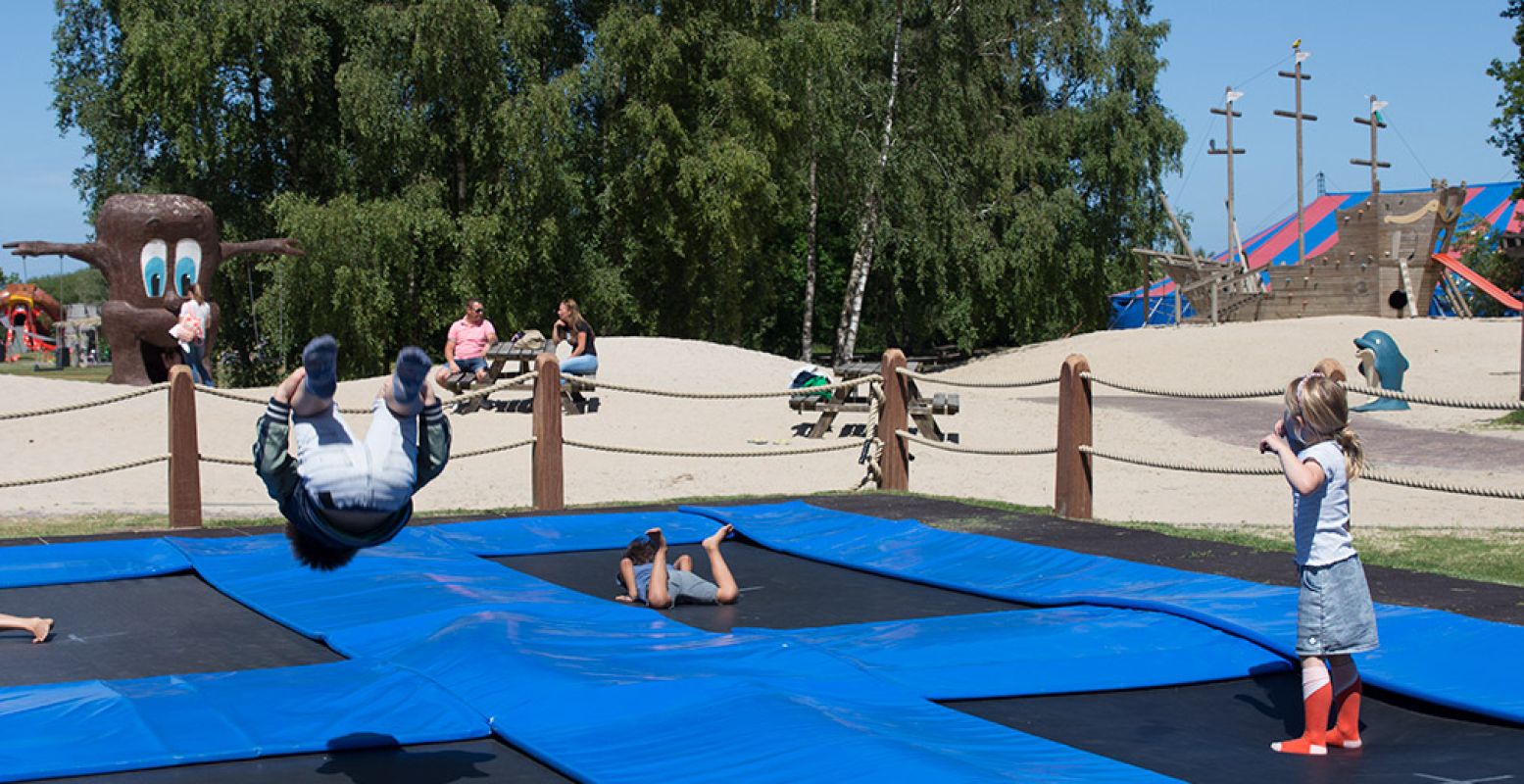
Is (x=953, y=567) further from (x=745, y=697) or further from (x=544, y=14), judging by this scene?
(x=544, y=14)

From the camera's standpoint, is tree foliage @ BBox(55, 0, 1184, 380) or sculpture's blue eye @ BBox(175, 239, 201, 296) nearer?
sculpture's blue eye @ BBox(175, 239, 201, 296)

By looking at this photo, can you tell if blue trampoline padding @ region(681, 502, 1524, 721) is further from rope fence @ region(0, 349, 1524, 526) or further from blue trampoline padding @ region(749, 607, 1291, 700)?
rope fence @ region(0, 349, 1524, 526)

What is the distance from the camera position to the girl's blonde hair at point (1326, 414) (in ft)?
15.7

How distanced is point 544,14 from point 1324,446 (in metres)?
22.9

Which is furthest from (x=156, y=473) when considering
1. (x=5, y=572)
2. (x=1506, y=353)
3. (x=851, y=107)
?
(x=1506, y=353)

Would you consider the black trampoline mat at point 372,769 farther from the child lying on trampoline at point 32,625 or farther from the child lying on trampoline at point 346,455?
the child lying on trampoline at point 32,625

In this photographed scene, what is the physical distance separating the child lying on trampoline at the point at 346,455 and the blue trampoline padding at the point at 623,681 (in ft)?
3.11

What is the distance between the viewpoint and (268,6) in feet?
81.3

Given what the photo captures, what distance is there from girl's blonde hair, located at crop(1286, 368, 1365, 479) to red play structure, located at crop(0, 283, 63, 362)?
45.5 metres

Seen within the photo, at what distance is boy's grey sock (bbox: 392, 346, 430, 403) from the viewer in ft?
12.9

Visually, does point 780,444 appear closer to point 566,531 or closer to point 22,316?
point 566,531

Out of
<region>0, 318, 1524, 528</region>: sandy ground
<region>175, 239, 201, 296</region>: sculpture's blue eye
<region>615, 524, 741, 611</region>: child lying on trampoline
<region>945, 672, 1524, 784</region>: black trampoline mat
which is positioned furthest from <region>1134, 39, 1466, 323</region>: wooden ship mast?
<region>945, 672, 1524, 784</region>: black trampoline mat

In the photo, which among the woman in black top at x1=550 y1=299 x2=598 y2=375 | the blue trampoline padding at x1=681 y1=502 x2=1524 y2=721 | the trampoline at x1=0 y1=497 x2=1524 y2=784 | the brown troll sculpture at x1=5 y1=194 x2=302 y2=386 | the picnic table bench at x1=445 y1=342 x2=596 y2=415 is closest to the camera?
the trampoline at x1=0 y1=497 x2=1524 y2=784

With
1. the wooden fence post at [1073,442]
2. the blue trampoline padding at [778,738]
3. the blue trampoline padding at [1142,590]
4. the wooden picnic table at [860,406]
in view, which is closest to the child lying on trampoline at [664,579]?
the blue trampoline padding at [1142,590]
